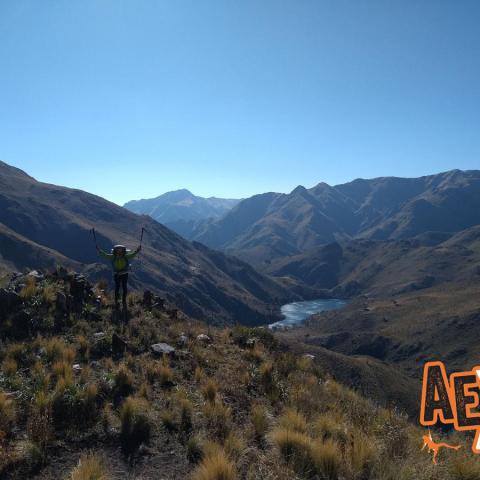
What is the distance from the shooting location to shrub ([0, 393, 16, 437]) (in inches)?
287

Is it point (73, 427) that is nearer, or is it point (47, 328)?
point (73, 427)

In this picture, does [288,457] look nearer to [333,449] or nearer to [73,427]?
[333,449]

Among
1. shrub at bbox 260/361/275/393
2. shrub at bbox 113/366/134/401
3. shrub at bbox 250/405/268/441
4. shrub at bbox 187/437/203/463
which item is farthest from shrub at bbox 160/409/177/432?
shrub at bbox 260/361/275/393

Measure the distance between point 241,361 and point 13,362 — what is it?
657 cm

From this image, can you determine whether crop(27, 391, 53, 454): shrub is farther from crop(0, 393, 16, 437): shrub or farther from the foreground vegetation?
crop(0, 393, 16, 437): shrub

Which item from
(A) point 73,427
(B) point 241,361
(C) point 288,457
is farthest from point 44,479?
(B) point 241,361

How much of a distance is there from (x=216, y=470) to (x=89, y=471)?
6.35 ft

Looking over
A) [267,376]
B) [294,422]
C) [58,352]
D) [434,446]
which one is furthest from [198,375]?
[434,446]

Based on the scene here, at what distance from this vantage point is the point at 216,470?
622 centimetres

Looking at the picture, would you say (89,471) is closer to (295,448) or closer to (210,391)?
(295,448)

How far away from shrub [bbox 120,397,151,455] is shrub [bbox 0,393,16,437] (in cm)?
199

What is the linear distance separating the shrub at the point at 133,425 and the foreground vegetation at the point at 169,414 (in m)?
0.02

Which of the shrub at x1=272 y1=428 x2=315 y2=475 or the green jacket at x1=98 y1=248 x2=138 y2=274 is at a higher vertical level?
the green jacket at x1=98 y1=248 x2=138 y2=274

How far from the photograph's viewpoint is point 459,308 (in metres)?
147
